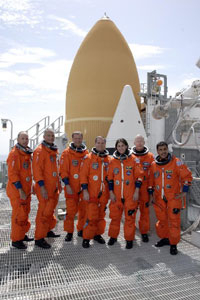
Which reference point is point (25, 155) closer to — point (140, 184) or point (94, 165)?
point (94, 165)

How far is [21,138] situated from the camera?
348 cm

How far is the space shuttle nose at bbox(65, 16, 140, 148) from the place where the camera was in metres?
13.4

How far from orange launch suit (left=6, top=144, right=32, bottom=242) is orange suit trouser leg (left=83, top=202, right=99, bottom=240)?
853mm

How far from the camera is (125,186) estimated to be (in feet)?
11.4

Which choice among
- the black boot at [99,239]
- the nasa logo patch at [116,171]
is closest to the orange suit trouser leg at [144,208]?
the nasa logo patch at [116,171]

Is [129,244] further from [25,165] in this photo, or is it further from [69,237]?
[25,165]

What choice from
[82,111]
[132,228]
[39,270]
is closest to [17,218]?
[39,270]

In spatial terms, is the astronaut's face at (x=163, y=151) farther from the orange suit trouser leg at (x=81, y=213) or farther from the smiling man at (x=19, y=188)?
the smiling man at (x=19, y=188)

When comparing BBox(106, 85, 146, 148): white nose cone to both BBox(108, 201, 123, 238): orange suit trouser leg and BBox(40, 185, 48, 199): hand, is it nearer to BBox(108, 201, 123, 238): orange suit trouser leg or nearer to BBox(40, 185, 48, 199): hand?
BBox(108, 201, 123, 238): orange suit trouser leg

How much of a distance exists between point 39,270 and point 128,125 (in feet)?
33.6

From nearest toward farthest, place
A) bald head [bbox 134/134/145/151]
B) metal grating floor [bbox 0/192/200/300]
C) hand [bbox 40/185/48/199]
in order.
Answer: metal grating floor [bbox 0/192/200/300] < hand [bbox 40/185/48/199] < bald head [bbox 134/134/145/151]

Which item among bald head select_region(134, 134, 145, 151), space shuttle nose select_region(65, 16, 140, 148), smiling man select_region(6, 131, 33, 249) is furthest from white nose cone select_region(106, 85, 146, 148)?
smiling man select_region(6, 131, 33, 249)

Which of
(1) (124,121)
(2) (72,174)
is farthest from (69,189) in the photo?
(1) (124,121)

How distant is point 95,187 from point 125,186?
429 mm
